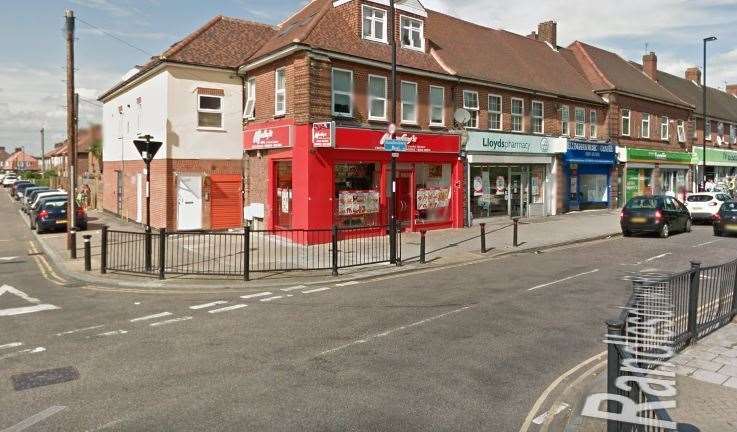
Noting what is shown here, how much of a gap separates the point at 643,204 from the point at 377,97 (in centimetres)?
1094

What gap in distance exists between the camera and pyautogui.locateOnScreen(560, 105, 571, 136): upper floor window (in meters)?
28.3

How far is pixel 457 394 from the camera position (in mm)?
5738

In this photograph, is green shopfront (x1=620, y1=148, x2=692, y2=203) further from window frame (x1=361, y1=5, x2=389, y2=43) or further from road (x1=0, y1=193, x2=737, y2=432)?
road (x1=0, y1=193, x2=737, y2=432)

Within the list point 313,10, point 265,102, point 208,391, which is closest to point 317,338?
point 208,391

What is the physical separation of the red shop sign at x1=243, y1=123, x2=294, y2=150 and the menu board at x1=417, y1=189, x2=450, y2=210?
5701 mm

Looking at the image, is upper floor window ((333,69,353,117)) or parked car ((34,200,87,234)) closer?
upper floor window ((333,69,353,117))

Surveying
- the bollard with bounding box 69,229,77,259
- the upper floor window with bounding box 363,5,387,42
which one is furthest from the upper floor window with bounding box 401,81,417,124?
the bollard with bounding box 69,229,77,259

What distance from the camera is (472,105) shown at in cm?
2373

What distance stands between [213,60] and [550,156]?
1669 centimetres

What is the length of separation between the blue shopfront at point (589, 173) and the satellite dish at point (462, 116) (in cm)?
842

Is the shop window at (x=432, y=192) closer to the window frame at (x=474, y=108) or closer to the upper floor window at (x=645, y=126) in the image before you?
the window frame at (x=474, y=108)

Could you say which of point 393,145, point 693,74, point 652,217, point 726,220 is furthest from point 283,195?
point 693,74

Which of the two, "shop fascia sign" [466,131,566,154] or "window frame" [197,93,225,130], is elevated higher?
"window frame" [197,93,225,130]

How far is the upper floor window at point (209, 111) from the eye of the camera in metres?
21.9
